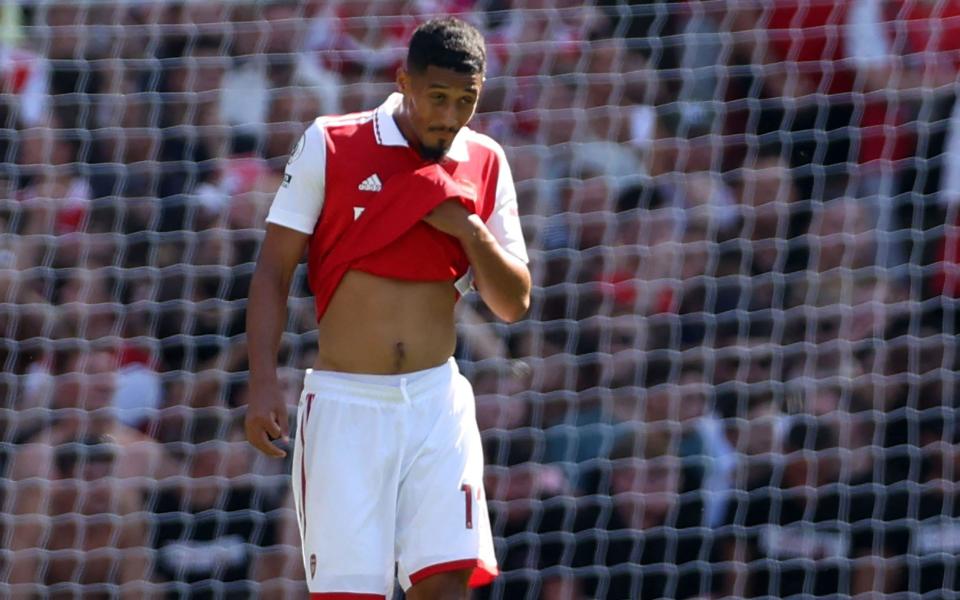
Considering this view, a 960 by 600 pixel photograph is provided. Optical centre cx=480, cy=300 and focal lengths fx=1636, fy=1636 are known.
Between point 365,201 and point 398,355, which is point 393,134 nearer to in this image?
point 365,201

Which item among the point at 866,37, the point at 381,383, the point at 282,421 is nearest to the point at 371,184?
the point at 381,383

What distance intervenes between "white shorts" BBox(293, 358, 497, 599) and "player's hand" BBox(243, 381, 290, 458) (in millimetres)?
121

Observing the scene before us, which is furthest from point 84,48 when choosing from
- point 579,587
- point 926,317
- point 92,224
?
point 926,317

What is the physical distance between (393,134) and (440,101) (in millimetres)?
163

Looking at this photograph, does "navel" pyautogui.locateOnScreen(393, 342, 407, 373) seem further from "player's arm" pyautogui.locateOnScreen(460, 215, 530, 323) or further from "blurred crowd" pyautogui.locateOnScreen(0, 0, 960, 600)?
"blurred crowd" pyautogui.locateOnScreen(0, 0, 960, 600)

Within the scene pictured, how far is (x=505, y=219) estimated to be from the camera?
3311mm

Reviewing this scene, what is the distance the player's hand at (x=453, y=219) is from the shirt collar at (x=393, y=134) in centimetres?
18

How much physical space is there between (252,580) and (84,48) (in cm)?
Answer: 172

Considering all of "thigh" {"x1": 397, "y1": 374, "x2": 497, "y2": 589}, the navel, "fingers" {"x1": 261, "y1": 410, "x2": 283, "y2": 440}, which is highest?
the navel

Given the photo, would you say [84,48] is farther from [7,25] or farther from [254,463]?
[254,463]

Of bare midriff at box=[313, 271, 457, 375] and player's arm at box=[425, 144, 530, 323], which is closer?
player's arm at box=[425, 144, 530, 323]

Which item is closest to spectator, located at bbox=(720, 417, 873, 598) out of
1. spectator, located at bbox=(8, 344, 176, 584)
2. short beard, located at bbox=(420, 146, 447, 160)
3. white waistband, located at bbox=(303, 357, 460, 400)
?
spectator, located at bbox=(8, 344, 176, 584)

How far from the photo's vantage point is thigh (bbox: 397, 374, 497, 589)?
310cm

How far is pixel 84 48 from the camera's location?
5.07 m
